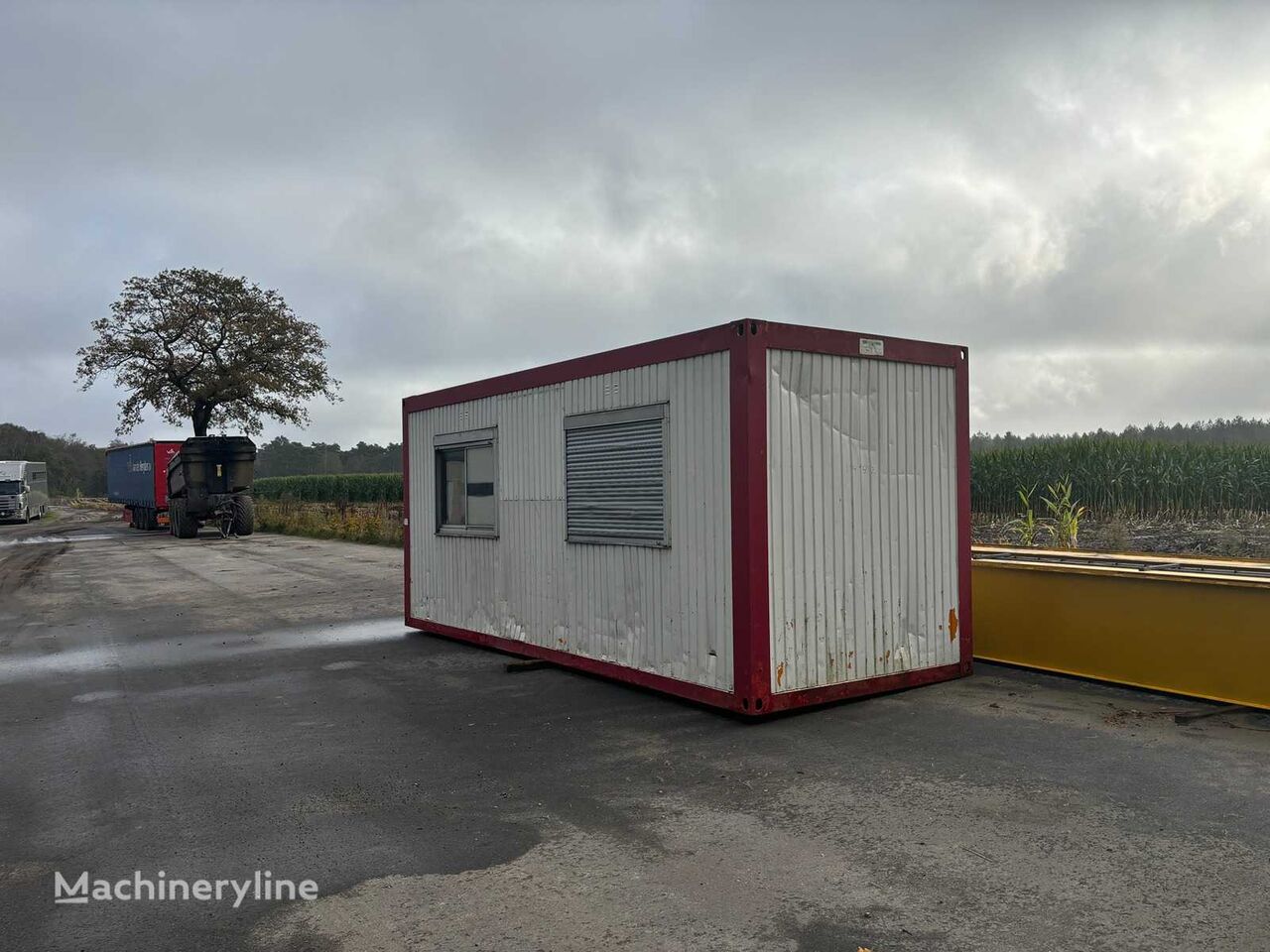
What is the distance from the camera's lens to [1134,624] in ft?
24.3

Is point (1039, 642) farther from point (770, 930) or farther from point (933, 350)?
point (770, 930)

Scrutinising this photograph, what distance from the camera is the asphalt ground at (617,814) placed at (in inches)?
143

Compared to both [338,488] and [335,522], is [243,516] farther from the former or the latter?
[338,488]

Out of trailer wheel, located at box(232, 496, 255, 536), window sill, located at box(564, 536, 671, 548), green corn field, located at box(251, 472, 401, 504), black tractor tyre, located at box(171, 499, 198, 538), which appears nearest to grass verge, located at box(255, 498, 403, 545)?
trailer wheel, located at box(232, 496, 255, 536)

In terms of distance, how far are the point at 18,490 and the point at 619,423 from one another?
154 ft

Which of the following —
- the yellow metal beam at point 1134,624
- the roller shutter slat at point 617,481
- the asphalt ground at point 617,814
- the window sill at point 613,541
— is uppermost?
the roller shutter slat at point 617,481

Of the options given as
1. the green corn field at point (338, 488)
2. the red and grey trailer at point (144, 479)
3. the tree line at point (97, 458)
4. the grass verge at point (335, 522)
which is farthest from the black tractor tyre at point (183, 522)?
the tree line at point (97, 458)

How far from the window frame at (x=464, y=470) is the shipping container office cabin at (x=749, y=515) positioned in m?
0.50

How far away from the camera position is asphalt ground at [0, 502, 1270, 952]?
11.9 ft

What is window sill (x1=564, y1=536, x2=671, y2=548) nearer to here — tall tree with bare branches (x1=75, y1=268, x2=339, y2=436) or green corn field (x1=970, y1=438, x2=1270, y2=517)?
green corn field (x1=970, y1=438, x2=1270, y2=517)

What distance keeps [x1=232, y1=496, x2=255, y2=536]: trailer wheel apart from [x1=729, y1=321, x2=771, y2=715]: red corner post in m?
28.3

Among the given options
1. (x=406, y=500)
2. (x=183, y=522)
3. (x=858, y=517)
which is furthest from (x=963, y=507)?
(x=183, y=522)

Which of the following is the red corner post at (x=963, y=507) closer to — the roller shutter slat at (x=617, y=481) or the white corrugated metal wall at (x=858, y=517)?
the white corrugated metal wall at (x=858, y=517)

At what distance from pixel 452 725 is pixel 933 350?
16.4 ft
